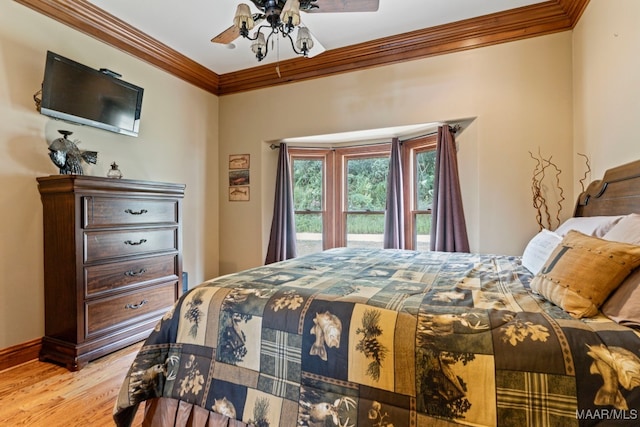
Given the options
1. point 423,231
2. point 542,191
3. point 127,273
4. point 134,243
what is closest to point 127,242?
point 134,243

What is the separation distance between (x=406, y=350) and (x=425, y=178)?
2.89m

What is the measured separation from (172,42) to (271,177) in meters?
1.84

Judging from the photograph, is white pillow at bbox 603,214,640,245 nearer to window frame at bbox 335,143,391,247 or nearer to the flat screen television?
window frame at bbox 335,143,391,247

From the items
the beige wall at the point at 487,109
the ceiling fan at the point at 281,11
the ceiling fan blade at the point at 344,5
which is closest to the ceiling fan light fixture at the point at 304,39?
the ceiling fan at the point at 281,11

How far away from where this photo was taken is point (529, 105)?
9.02 feet

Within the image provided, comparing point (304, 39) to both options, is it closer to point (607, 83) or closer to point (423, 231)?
point (607, 83)

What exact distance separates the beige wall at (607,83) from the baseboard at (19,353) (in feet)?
13.9

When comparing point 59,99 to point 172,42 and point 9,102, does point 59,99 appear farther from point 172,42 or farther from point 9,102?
point 172,42

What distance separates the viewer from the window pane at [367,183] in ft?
12.9

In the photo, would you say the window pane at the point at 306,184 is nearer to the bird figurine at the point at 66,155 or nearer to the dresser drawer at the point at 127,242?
the dresser drawer at the point at 127,242

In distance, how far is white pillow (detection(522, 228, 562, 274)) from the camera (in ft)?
5.38

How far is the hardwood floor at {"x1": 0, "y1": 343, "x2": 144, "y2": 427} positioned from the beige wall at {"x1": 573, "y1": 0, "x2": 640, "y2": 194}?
129 inches

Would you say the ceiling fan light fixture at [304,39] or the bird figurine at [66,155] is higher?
the ceiling fan light fixture at [304,39]

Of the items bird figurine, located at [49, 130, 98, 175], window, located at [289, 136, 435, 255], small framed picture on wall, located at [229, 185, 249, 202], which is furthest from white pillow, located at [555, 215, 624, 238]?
bird figurine, located at [49, 130, 98, 175]
